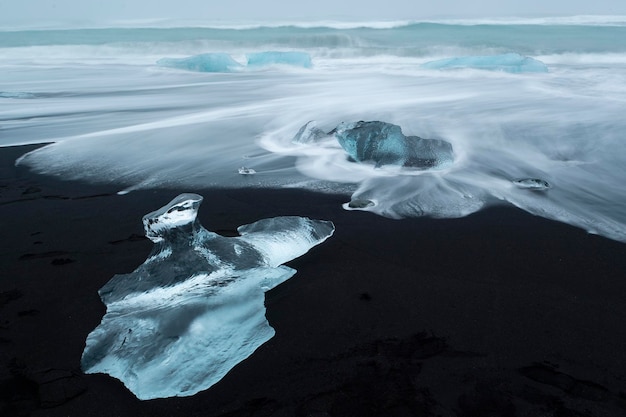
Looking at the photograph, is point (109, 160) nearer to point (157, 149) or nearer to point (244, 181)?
point (157, 149)

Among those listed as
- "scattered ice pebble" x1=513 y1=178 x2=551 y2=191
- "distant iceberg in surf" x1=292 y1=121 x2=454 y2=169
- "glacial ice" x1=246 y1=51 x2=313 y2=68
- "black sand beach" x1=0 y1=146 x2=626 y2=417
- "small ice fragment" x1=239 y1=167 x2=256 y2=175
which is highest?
"glacial ice" x1=246 y1=51 x2=313 y2=68

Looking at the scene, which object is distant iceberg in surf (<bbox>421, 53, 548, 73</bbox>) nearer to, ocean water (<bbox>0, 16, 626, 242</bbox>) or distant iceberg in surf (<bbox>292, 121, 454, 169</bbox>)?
ocean water (<bbox>0, 16, 626, 242</bbox>)

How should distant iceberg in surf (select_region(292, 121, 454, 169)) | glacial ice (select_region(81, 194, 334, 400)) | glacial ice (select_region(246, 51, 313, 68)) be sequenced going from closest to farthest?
glacial ice (select_region(81, 194, 334, 400)) < distant iceberg in surf (select_region(292, 121, 454, 169)) < glacial ice (select_region(246, 51, 313, 68))

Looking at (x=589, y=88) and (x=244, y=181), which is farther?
(x=589, y=88)

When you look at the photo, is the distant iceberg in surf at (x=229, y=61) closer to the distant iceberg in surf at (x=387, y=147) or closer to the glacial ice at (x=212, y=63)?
the glacial ice at (x=212, y=63)

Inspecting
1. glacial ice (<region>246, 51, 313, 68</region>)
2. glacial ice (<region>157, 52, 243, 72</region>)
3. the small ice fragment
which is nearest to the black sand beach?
the small ice fragment

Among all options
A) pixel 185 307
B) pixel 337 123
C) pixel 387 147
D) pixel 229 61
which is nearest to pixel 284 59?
pixel 229 61

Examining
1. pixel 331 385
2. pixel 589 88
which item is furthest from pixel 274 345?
pixel 589 88

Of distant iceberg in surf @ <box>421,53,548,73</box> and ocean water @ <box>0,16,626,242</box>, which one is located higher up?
distant iceberg in surf @ <box>421,53,548,73</box>

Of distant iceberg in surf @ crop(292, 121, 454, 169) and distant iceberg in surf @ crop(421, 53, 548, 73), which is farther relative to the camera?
distant iceberg in surf @ crop(421, 53, 548, 73)
